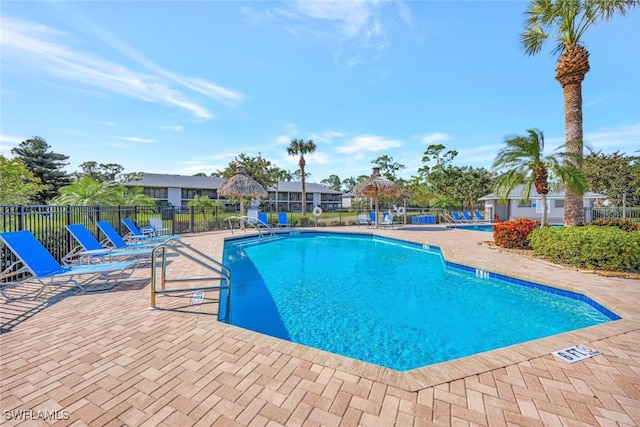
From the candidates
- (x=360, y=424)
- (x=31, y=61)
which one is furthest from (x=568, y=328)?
(x=31, y=61)

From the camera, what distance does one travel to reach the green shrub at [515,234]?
964cm

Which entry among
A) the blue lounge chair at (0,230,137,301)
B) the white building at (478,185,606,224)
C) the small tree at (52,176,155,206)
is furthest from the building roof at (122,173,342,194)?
the blue lounge chair at (0,230,137,301)

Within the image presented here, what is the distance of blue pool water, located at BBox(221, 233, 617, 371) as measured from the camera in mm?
3934

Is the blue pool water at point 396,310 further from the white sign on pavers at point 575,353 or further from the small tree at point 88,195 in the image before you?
the small tree at point 88,195

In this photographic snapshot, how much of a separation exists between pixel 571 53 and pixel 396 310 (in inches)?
442

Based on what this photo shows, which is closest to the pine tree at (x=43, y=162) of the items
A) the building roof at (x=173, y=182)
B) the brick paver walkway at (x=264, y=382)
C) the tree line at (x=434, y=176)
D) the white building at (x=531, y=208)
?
the tree line at (x=434, y=176)

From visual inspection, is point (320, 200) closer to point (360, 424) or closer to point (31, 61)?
point (31, 61)

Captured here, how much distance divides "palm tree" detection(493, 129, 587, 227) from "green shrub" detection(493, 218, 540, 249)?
0.61m

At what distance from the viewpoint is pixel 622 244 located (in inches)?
244

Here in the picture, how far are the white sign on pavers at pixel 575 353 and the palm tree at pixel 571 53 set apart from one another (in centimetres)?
Result: 898

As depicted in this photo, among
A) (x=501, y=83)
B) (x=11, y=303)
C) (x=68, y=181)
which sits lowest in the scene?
(x=11, y=303)

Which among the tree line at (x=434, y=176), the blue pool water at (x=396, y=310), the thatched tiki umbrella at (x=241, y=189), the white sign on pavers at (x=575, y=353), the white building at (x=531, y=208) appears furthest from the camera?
the white building at (x=531, y=208)

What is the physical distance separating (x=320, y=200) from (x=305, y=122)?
26.8 m

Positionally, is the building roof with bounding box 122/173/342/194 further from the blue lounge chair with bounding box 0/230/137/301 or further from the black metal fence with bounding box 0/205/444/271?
the blue lounge chair with bounding box 0/230/137/301
